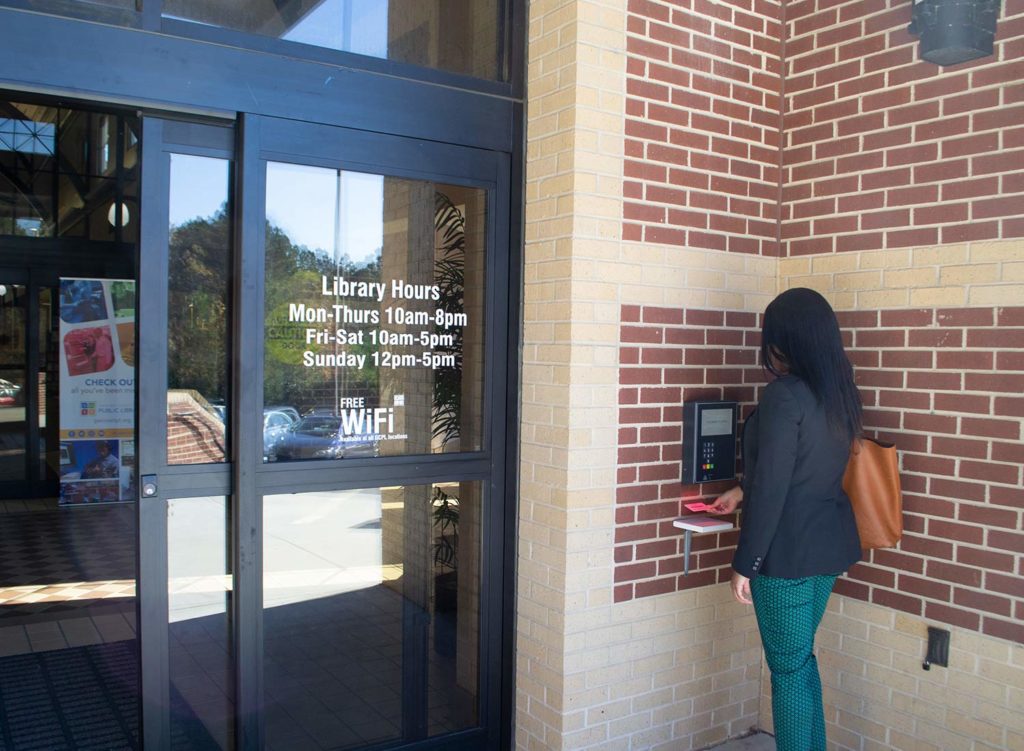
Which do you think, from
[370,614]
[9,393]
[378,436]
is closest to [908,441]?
[378,436]

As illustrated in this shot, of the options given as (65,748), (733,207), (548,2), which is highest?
(548,2)

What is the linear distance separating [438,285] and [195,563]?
148 centimetres

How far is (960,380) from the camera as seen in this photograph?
11.2 ft

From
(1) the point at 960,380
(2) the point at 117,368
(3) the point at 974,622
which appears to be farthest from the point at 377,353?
(2) the point at 117,368

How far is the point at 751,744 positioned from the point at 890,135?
2846mm

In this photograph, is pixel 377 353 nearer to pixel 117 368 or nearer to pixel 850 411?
pixel 850 411

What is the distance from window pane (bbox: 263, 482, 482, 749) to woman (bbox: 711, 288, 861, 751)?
1253 millimetres

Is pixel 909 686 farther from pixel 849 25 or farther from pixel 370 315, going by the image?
pixel 849 25

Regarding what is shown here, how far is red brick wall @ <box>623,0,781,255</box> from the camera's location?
12.0ft

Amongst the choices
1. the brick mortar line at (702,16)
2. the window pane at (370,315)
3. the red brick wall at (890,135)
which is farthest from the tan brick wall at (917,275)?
the window pane at (370,315)

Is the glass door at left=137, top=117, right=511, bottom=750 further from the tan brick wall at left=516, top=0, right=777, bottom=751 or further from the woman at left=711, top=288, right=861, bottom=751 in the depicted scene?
the woman at left=711, top=288, right=861, bottom=751

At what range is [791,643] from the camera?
3.29 metres

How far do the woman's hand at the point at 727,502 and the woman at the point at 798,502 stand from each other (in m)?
0.52

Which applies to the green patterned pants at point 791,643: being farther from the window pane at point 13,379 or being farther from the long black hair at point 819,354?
the window pane at point 13,379
